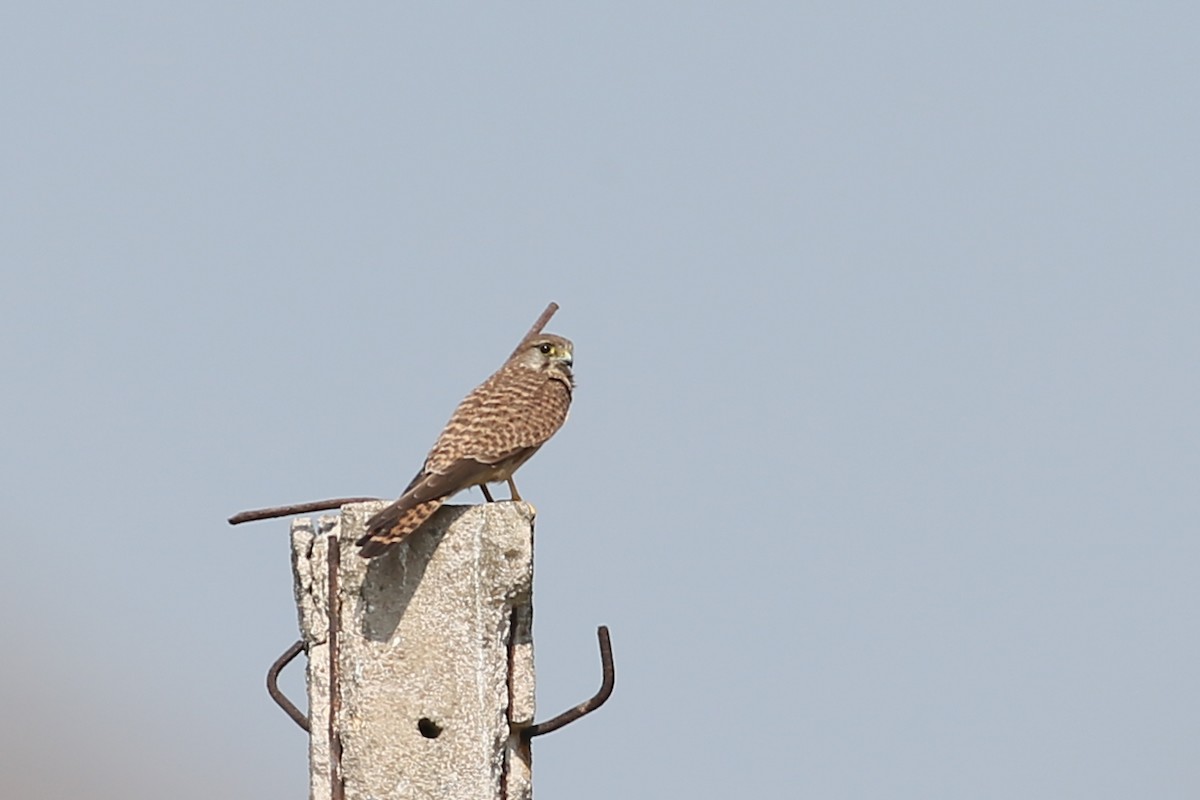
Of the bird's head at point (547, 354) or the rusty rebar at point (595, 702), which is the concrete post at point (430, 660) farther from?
the bird's head at point (547, 354)

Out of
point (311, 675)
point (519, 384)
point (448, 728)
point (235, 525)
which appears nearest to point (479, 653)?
point (448, 728)

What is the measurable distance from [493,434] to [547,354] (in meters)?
0.70

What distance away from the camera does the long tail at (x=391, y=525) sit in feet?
14.0

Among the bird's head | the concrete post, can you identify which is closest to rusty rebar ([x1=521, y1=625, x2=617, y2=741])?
the concrete post

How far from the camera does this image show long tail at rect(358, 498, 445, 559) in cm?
428

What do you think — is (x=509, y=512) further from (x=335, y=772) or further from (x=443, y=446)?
(x=335, y=772)

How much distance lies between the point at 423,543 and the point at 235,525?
2.25 ft

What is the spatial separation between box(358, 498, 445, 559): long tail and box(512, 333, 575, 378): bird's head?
4.10 feet

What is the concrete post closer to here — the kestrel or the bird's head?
the kestrel

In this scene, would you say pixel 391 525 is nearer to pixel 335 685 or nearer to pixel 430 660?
pixel 430 660

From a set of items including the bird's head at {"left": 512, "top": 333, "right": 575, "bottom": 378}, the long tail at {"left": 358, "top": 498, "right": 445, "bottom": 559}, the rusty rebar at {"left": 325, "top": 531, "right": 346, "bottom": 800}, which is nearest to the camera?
the long tail at {"left": 358, "top": 498, "right": 445, "bottom": 559}

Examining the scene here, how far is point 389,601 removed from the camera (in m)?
4.39

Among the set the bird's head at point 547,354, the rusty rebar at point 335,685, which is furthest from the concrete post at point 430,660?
the bird's head at point 547,354

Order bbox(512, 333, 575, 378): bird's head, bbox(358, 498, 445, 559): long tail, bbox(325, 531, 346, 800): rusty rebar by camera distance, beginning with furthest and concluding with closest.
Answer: bbox(512, 333, 575, 378): bird's head, bbox(325, 531, 346, 800): rusty rebar, bbox(358, 498, 445, 559): long tail
